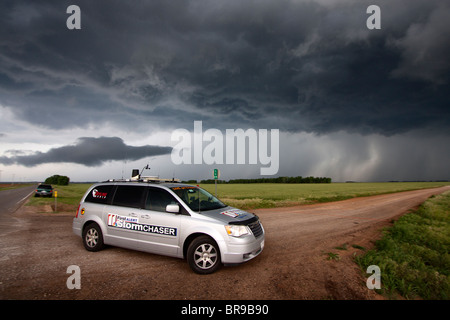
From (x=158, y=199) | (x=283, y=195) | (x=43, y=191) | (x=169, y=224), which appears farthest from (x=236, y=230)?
(x=43, y=191)

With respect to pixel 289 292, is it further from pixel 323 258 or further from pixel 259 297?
pixel 323 258

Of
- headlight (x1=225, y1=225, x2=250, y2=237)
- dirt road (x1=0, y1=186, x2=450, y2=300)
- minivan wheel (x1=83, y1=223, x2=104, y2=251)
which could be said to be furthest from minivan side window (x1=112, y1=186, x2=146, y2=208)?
headlight (x1=225, y1=225, x2=250, y2=237)

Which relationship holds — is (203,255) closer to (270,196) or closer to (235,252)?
(235,252)

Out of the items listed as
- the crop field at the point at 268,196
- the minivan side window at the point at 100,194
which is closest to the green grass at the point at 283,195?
the crop field at the point at 268,196

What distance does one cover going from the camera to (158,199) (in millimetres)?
5484

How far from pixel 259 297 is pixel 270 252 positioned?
97.1 inches

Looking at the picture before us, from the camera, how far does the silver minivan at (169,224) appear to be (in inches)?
186

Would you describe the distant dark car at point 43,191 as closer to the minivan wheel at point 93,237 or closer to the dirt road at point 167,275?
the dirt road at point 167,275

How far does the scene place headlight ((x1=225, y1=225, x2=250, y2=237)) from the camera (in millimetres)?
4688

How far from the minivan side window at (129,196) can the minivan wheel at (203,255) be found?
183 centimetres

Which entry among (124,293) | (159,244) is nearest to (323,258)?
(159,244)

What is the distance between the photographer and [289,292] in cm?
402

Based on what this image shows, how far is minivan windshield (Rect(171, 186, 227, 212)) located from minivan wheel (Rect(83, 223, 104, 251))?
2.54 metres
